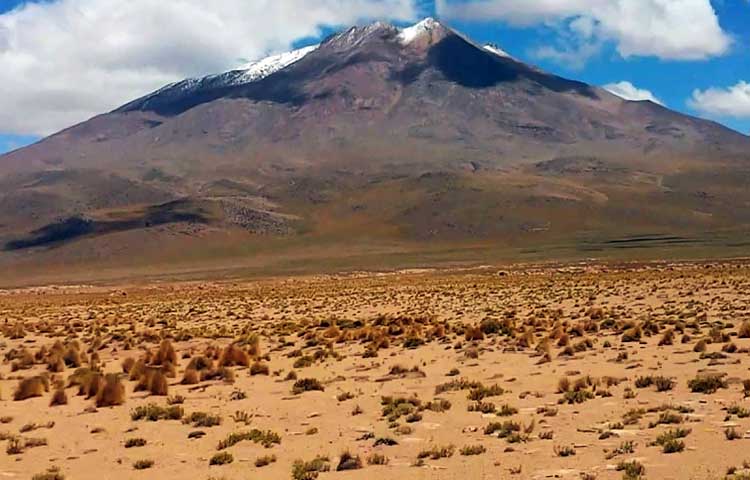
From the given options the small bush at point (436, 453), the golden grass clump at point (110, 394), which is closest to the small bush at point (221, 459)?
the small bush at point (436, 453)

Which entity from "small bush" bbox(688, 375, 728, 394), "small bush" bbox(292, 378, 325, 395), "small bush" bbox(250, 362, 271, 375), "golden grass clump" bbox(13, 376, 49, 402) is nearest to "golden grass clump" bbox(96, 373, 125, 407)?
"golden grass clump" bbox(13, 376, 49, 402)

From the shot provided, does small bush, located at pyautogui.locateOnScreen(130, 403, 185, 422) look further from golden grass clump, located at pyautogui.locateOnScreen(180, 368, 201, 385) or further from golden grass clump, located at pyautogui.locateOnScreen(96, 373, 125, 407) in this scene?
golden grass clump, located at pyautogui.locateOnScreen(180, 368, 201, 385)

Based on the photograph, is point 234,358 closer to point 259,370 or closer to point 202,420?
point 259,370

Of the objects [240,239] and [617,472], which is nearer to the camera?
[617,472]

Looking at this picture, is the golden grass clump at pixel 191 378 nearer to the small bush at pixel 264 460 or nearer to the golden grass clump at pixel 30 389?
the golden grass clump at pixel 30 389

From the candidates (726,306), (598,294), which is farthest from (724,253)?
(726,306)

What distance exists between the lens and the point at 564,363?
68.0ft

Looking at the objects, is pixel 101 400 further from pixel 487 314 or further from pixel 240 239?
pixel 240 239

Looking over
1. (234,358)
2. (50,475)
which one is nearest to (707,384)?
(50,475)

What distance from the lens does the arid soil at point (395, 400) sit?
481 inches

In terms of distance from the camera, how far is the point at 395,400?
16.7 m

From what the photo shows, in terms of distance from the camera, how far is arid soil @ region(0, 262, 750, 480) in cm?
1221

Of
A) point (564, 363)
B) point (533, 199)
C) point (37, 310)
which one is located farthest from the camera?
point (533, 199)

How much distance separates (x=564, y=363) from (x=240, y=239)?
160137 millimetres
